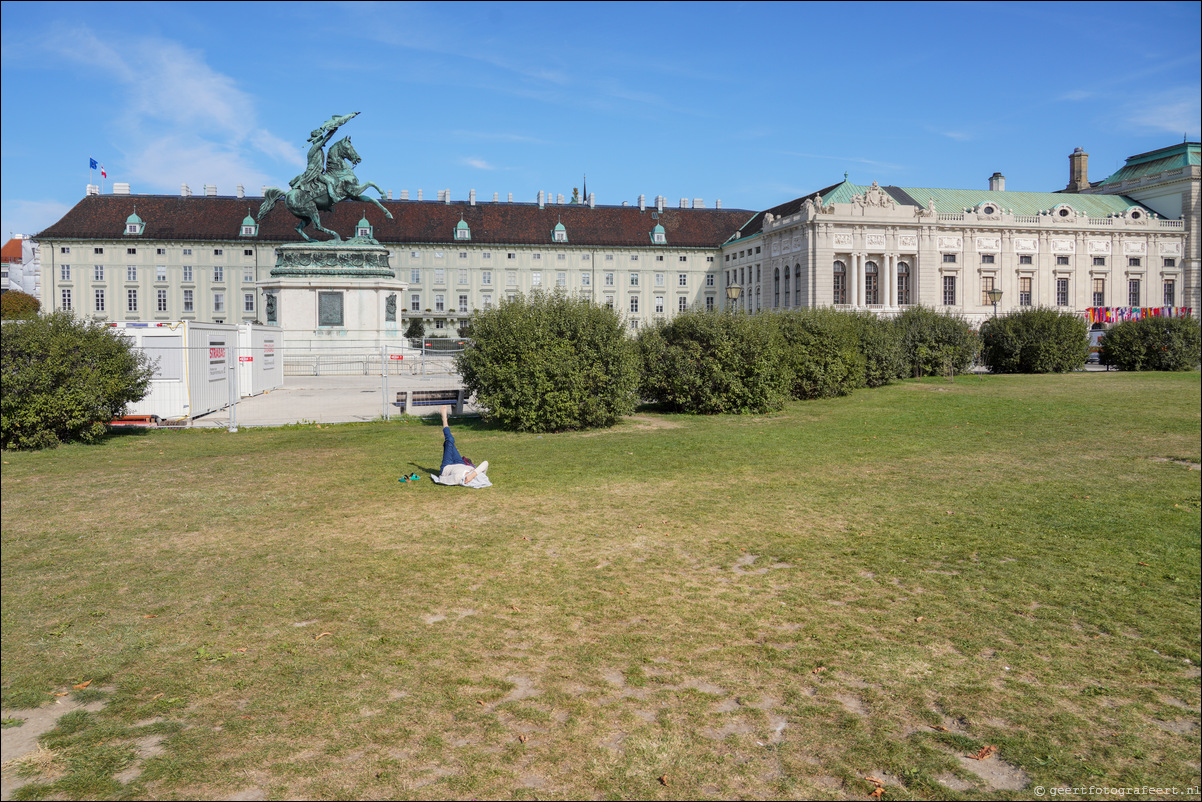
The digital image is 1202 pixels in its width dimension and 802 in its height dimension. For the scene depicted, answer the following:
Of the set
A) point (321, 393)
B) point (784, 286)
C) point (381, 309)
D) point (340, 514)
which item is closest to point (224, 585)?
point (340, 514)

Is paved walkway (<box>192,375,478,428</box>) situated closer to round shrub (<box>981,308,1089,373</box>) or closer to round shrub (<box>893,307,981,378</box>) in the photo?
round shrub (<box>893,307,981,378</box>)

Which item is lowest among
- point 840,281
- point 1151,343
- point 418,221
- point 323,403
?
point 323,403

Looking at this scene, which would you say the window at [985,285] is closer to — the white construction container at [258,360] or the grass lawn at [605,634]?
the white construction container at [258,360]

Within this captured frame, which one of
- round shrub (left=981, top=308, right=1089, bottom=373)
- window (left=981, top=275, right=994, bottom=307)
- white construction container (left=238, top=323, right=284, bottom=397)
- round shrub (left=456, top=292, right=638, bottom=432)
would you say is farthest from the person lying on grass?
window (left=981, top=275, right=994, bottom=307)

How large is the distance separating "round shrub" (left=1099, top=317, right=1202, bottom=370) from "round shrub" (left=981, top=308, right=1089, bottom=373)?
1.16 m

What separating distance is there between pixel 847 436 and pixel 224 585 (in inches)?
458

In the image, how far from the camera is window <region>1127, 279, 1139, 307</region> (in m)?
78.0

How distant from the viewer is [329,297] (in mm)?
33438

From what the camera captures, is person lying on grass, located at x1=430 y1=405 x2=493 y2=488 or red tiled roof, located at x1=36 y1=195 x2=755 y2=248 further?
red tiled roof, located at x1=36 y1=195 x2=755 y2=248

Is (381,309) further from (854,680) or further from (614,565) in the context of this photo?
(854,680)

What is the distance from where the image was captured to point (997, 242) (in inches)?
3000

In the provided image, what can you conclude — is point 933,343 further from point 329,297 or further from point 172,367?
point 172,367

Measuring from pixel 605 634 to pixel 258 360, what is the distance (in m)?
21.4

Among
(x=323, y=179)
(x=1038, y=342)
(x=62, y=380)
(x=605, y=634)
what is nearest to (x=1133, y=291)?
(x=1038, y=342)
